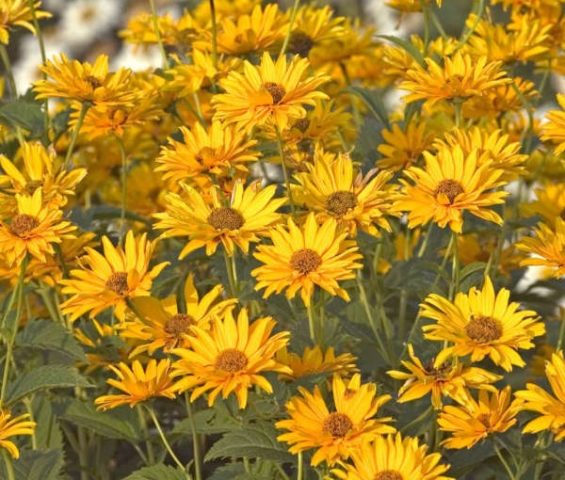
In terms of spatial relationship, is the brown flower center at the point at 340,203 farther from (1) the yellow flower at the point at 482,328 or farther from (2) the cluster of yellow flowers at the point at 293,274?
(1) the yellow flower at the point at 482,328

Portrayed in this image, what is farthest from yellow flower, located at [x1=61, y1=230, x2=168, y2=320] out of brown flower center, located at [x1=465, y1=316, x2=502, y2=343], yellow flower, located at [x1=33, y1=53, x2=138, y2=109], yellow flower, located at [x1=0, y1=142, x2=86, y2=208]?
brown flower center, located at [x1=465, y1=316, x2=502, y2=343]

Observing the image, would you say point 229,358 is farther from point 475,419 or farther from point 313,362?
point 475,419

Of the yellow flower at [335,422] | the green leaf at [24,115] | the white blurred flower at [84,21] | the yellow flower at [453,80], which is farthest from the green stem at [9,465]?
the white blurred flower at [84,21]

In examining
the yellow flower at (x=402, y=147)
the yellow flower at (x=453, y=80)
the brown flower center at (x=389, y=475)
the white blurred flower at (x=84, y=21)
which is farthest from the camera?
the white blurred flower at (x=84, y=21)

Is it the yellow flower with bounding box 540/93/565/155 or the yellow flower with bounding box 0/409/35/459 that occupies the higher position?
the yellow flower with bounding box 540/93/565/155

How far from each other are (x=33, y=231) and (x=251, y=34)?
758 mm

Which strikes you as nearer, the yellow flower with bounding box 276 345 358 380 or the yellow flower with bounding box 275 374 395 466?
the yellow flower with bounding box 275 374 395 466

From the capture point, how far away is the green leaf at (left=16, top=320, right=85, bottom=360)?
6.72 feet

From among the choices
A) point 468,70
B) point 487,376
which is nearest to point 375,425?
point 487,376

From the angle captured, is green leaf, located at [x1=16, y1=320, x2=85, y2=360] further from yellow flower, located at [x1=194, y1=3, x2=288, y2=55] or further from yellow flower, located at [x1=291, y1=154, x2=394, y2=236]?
yellow flower, located at [x1=194, y1=3, x2=288, y2=55]

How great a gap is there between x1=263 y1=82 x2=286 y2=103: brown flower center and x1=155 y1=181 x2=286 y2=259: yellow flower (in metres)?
0.14

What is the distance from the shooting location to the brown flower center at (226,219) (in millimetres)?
1939

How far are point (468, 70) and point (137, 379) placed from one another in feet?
2.42

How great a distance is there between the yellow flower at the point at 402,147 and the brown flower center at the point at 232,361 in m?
0.72
